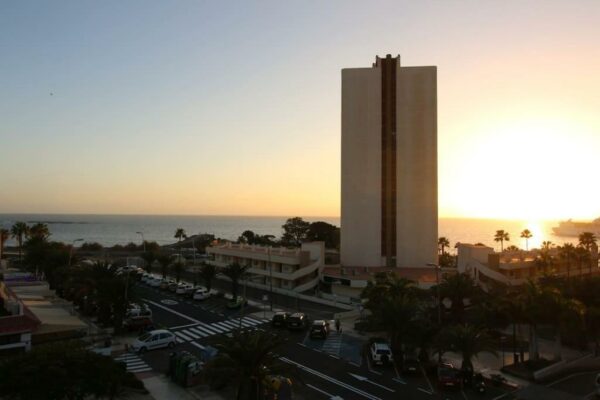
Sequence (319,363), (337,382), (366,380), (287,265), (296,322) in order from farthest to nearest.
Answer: (287,265) → (296,322) → (319,363) → (366,380) → (337,382)

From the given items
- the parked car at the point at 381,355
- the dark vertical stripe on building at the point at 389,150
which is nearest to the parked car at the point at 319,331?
the parked car at the point at 381,355

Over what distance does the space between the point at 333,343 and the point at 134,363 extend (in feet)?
46.6

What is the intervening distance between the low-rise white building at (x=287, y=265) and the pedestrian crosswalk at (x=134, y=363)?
27640 mm

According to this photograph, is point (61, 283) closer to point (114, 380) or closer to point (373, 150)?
point (114, 380)

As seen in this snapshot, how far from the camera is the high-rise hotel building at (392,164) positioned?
69.6 m

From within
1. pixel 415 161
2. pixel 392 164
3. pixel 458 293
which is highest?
pixel 415 161

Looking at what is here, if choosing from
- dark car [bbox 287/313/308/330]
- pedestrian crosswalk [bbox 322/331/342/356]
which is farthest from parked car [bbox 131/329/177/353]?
pedestrian crosswalk [bbox 322/331/342/356]

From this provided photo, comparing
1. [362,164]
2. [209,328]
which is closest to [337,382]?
[209,328]

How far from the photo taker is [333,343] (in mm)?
36000

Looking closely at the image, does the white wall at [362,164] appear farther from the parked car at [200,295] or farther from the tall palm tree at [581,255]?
the tall palm tree at [581,255]

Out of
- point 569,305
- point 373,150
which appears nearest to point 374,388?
point 569,305

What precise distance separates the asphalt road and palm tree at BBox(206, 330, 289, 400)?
1.57m

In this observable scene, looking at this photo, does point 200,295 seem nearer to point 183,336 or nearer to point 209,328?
point 209,328

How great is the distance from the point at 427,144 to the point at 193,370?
5297 cm
